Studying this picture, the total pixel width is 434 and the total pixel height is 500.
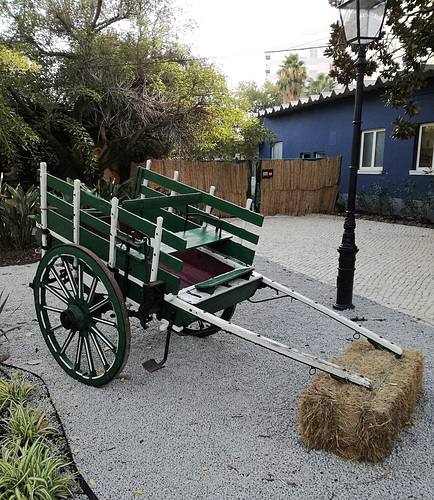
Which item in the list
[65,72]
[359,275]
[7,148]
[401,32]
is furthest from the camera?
[65,72]

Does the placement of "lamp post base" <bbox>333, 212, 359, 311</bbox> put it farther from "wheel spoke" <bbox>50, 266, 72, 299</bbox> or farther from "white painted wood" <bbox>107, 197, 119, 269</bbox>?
"wheel spoke" <bbox>50, 266, 72, 299</bbox>

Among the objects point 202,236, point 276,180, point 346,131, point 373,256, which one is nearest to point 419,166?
point 346,131

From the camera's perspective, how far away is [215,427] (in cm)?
277

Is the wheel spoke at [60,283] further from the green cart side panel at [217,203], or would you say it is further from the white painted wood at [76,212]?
the green cart side panel at [217,203]

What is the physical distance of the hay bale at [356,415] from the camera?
2395 mm

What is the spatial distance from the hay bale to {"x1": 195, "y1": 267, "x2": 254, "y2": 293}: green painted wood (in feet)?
3.02

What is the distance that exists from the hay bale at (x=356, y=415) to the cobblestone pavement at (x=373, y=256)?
98.6 inches

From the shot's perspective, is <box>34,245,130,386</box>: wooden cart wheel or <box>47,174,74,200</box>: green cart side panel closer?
<box>34,245,130,386</box>: wooden cart wheel

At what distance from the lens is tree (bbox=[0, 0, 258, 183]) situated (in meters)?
11.0

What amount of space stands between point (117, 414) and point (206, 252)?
5.06 feet

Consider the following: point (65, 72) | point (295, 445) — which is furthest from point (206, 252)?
point (65, 72)

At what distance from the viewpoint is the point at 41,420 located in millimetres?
2635

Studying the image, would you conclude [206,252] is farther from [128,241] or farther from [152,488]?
[152,488]

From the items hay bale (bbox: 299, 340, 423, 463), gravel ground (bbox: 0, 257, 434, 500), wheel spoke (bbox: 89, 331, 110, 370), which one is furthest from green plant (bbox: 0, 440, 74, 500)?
hay bale (bbox: 299, 340, 423, 463)
